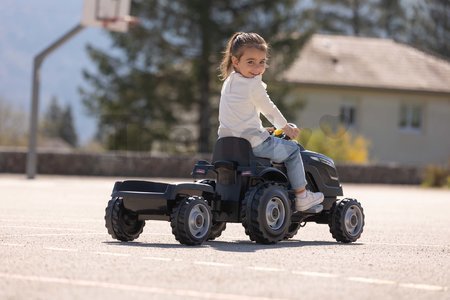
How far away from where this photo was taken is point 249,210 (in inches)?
397

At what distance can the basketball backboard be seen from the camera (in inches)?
1287

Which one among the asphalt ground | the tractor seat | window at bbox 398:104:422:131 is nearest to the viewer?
the asphalt ground

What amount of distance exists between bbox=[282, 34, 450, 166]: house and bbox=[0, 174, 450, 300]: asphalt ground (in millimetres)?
40858

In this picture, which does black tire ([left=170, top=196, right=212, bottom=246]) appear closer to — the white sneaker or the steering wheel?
the white sneaker

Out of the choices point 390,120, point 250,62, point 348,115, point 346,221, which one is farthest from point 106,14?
point 390,120

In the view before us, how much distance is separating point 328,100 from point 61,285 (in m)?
47.8

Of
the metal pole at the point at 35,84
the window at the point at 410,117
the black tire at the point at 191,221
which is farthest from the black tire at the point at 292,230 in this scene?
the window at the point at 410,117

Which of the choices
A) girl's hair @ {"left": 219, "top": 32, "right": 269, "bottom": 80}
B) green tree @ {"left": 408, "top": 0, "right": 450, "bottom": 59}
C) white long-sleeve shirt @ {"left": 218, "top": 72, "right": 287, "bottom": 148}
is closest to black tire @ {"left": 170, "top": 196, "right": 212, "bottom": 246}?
white long-sleeve shirt @ {"left": 218, "top": 72, "right": 287, "bottom": 148}

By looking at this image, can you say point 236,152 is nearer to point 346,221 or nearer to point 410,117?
point 346,221

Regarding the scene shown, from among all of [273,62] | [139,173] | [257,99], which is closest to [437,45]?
[273,62]

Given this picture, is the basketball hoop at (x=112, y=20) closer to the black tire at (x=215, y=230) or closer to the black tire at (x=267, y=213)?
the black tire at (x=215, y=230)

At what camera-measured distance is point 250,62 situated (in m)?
10.6

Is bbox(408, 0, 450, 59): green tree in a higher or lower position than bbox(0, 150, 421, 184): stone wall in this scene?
higher

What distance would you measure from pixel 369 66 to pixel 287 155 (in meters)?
46.3
